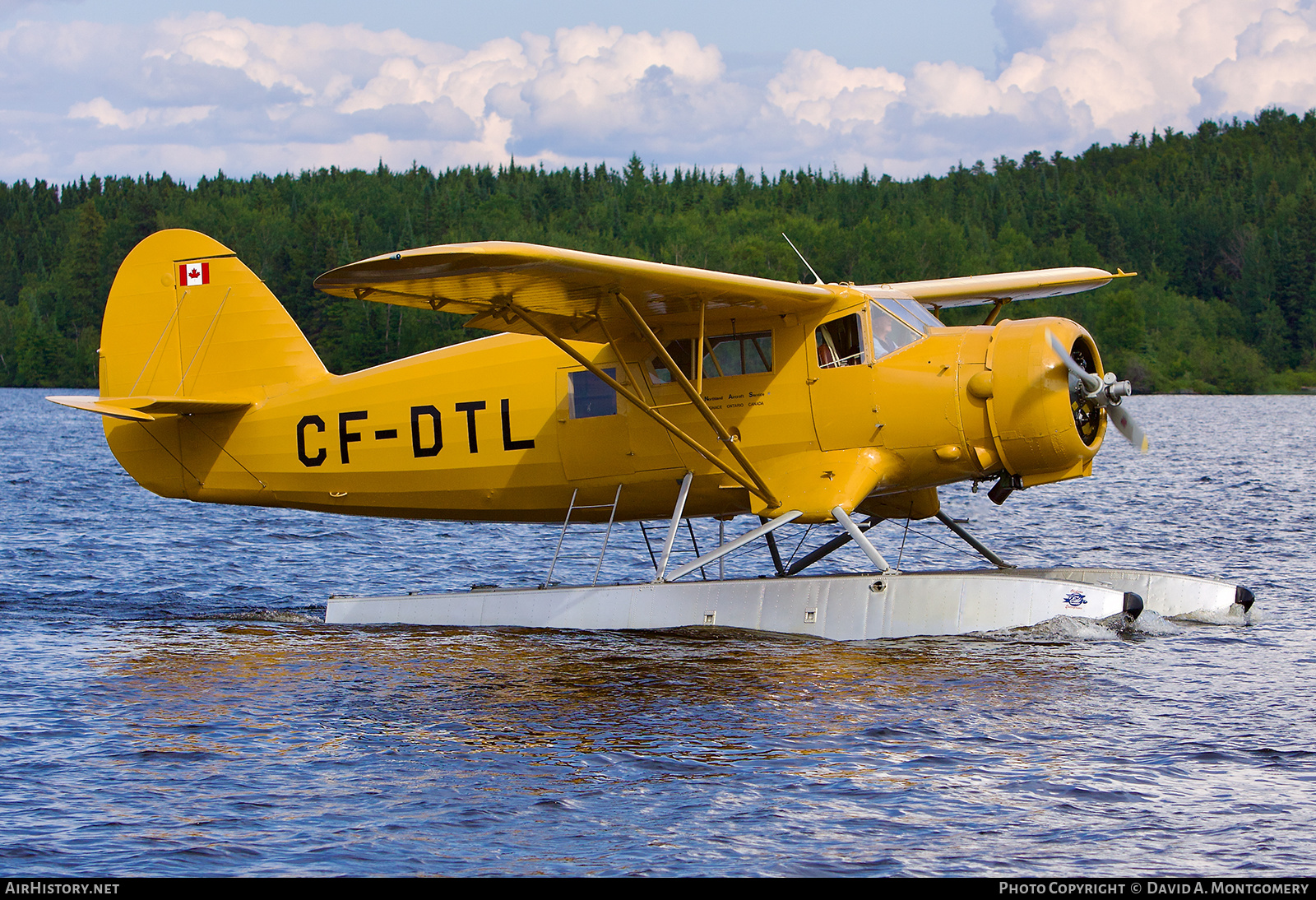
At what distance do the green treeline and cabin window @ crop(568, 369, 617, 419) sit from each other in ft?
230

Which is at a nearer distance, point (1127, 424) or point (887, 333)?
point (1127, 424)

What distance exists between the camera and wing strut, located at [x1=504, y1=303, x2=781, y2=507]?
11234 millimetres

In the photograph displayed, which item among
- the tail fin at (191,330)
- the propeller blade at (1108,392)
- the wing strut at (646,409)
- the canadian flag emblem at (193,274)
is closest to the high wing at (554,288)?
the wing strut at (646,409)

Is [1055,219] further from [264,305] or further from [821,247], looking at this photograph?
[264,305]

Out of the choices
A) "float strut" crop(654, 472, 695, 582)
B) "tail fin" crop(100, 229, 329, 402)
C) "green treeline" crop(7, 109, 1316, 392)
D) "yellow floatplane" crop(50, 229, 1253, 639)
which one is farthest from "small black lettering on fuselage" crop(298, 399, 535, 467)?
"green treeline" crop(7, 109, 1316, 392)

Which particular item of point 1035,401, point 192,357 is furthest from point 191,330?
point 1035,401

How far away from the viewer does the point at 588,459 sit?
497 inches

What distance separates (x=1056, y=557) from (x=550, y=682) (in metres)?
11.4

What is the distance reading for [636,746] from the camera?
27.6 ft

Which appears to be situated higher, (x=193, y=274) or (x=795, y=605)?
(x=193, y=274)

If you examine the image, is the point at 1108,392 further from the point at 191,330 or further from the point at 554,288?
the point at 191,330

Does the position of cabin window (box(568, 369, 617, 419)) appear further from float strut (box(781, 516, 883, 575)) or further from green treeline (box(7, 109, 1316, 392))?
green treeline (box(7, 109, 1316, 392))

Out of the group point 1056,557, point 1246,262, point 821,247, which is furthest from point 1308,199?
point 1056,557

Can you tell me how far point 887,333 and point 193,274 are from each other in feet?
24.9
